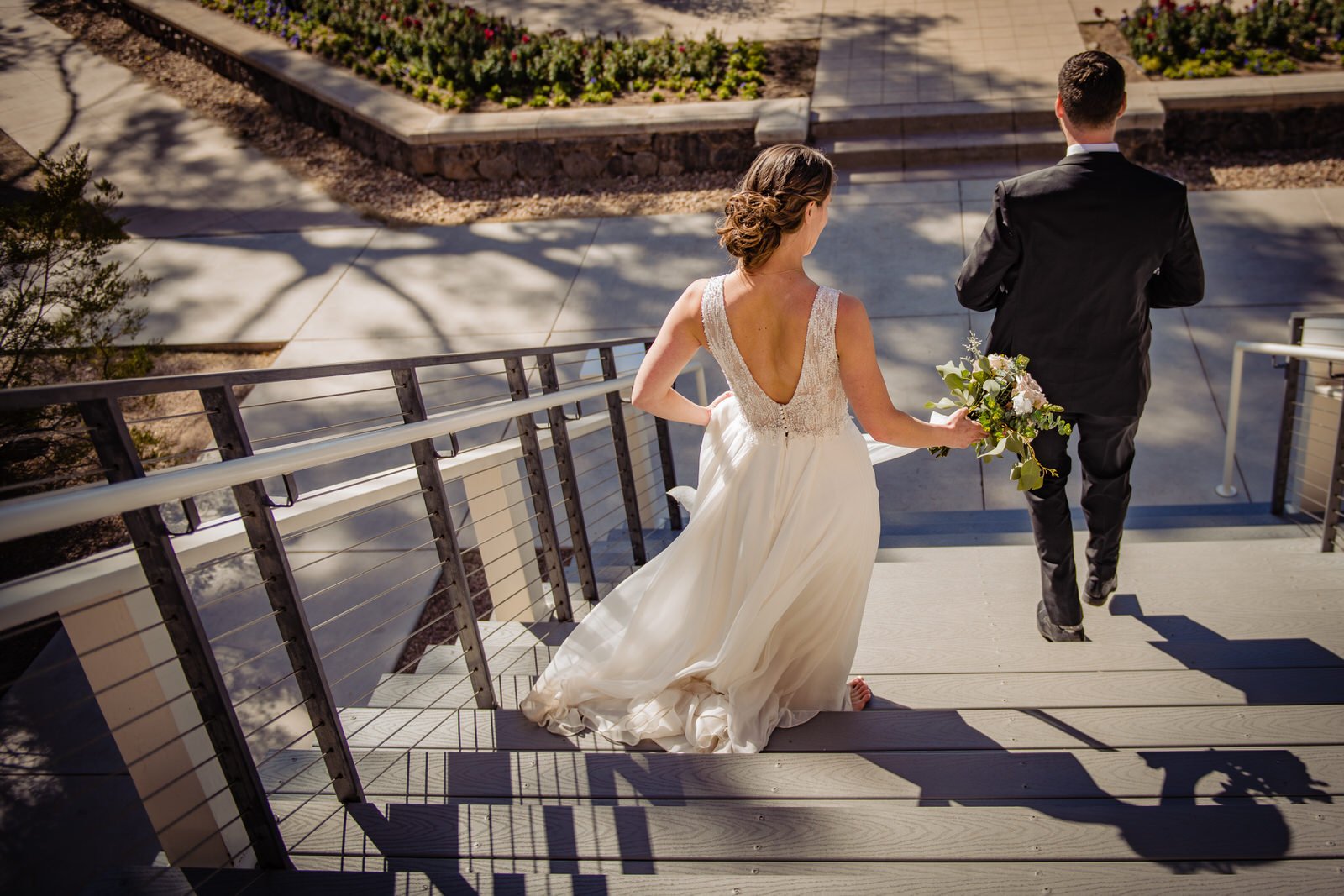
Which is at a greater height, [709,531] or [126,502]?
[126,502]

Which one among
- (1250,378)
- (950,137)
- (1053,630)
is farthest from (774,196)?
(950,137)

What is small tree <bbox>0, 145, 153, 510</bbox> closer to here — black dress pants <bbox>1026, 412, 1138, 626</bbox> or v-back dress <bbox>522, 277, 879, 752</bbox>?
v-back dress <bbox>522, 277, 879, 752</bbox>

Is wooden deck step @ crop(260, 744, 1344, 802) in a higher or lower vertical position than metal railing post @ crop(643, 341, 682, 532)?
higher

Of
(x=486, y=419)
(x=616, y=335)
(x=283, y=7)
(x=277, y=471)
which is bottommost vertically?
(x=616, y=335)

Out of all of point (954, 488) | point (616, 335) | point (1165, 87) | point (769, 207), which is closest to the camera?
point (769, 207)

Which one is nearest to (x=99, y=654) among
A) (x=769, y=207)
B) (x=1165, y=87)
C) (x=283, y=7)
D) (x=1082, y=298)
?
(x=769, y=207)

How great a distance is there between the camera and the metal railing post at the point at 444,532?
2725 mm

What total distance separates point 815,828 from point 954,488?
148 inches

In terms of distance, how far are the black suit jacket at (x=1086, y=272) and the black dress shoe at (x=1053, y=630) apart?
0.77 m

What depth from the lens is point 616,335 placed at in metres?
6.97

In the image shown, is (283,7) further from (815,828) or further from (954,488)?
(815,828)

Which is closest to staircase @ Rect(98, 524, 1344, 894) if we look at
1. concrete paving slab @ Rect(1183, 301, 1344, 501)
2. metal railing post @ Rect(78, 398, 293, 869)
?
metal railing post @ Rect(78, 398, 293, 869)

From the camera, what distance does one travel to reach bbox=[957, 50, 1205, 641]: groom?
9.38 ft

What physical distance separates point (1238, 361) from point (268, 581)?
14.5 feet
